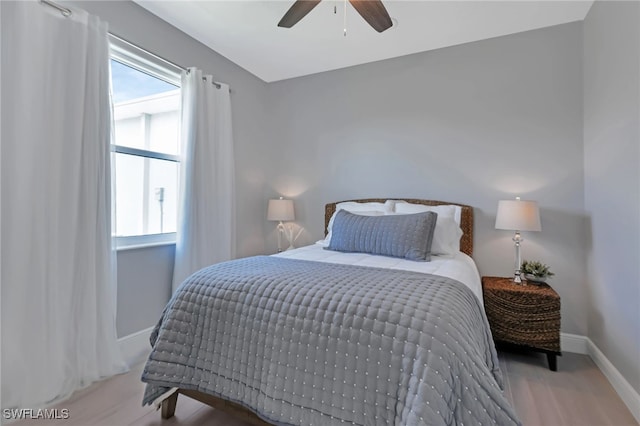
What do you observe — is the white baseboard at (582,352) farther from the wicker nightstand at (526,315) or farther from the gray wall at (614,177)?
the wicker nightstand at (526,315)

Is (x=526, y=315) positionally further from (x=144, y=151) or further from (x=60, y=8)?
(x=60, y=8)

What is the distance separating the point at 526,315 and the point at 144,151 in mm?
3134

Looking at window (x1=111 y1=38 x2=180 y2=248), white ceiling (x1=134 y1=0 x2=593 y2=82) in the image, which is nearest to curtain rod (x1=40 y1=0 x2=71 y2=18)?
window (x1=111 y1=38 x2=180 y2=248)

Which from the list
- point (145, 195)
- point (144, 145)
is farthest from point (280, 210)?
point (144, 145)

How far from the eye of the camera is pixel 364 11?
1907 millimetres

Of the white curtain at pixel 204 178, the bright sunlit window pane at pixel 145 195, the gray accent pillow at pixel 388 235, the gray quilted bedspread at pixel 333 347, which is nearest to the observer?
the gray quilted bedspread at pixel 333 347

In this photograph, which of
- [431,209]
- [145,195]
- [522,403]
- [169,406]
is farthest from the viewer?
[431,209]

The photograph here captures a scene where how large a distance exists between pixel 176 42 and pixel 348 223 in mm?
2136

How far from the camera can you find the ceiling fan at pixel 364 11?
6.02 ft

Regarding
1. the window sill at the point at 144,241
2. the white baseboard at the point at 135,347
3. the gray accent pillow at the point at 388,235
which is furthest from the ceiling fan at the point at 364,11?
the white baseboard at the point at 135,347

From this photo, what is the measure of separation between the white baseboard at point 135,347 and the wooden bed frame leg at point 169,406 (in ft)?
2.65

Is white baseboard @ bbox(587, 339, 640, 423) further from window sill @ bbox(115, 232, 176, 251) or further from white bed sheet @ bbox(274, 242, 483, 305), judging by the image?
window sill @ bbox(115, 232, 176, 251)

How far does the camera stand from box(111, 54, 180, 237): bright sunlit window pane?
2311 millimetres

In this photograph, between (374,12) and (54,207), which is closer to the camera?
(54,207)
